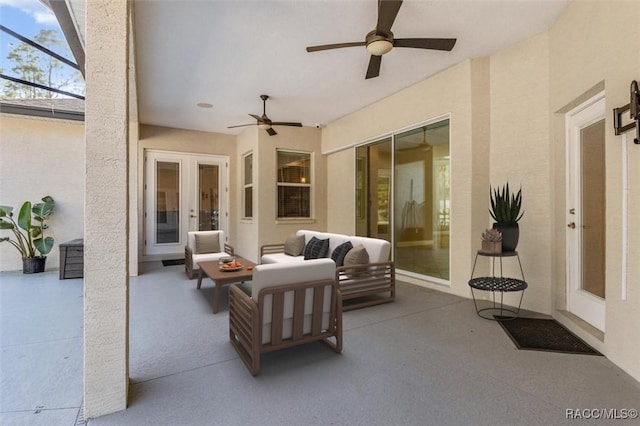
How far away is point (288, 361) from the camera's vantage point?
8.12ft

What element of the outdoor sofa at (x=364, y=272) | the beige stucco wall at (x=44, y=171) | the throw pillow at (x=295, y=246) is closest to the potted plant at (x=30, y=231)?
the beige stucco wall at (x=44, y=171)

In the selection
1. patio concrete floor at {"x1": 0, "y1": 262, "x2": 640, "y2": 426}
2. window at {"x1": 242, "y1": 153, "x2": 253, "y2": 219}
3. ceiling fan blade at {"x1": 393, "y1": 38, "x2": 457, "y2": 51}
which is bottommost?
patio concrete floor at {"x1": 0, "y1": 262, "x2": 640, "y2": 426}

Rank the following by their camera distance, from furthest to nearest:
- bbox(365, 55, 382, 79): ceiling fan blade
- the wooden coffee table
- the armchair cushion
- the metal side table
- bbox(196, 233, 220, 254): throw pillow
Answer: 1. bbox(196, 233, 220, 254): throw pillow
2. the wooden coffee table
3. the metal side table
4. bbox(365, 55, 382, 79): ceiling fan blade
5. the armchair cushion

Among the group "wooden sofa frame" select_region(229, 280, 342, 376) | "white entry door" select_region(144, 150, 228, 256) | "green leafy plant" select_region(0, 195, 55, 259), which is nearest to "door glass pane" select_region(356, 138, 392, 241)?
"wooden sofa frame" select_region(229, 280, 342, 376)

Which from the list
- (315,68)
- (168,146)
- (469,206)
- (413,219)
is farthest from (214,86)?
(469,206)

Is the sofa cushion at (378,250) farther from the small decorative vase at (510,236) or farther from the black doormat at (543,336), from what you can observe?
the black doormat at (543,336)

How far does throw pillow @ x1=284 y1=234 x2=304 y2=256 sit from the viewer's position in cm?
531

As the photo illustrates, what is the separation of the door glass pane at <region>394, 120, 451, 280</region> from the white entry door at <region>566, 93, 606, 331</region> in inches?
56.9

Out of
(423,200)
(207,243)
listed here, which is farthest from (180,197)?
(423,200)

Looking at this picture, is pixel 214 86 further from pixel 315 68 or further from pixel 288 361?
pixel 288 361

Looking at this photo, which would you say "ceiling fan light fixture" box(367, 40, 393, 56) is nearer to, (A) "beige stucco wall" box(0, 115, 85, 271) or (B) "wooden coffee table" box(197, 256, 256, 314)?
(B) "wooden coffee table" box(197, 256, 256, 314)

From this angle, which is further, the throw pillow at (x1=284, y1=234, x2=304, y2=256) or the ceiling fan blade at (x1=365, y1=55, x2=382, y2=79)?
Answer: the throw pillow at (x1=284, y1=234, x2=304, y2=256)

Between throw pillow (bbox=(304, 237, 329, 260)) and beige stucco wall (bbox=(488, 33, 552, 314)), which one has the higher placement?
beige stucco wall (bbox=(488, 33, 552, 314))

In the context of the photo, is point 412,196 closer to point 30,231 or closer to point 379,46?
point 379,46
